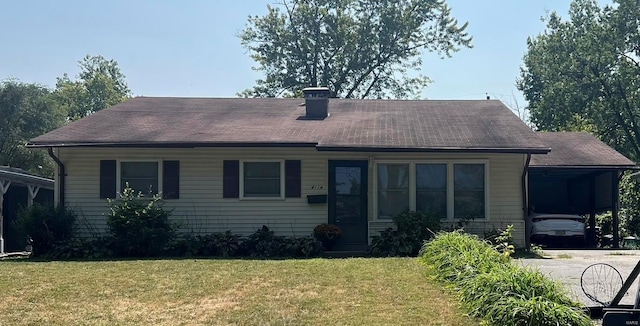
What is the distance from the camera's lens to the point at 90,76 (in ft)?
198

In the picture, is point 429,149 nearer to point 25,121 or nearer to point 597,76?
point 597,76

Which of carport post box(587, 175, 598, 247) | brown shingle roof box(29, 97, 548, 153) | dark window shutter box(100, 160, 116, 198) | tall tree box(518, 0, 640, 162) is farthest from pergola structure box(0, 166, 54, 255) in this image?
tall tree box(518, 0, 640, 162)

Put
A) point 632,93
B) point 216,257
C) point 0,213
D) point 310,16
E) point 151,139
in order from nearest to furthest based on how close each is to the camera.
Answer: point 216,257, point 151,139, point 0,213, point 632,93, point 310,16

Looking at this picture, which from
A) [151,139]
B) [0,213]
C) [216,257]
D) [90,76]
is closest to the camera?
[216,257]

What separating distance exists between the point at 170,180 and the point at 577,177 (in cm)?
1153

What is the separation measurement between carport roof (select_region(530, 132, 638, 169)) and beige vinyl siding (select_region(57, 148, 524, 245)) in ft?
6.50

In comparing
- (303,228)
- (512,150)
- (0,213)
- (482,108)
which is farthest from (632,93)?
(0,213)

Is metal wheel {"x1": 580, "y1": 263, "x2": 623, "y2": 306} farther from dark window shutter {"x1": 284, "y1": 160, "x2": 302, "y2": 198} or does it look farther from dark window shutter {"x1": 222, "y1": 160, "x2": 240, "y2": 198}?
dark window shutter {"x1": 222, "y1": 160, "x2": 240, "y2": 198}

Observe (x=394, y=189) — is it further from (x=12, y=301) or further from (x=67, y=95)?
(x=67, y=95)

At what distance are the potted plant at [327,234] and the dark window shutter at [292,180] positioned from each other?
983mm

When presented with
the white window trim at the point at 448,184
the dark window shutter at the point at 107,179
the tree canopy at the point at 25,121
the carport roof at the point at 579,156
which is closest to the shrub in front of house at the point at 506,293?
the white window trim at the point at 448,184

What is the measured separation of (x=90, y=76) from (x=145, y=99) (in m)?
44.2

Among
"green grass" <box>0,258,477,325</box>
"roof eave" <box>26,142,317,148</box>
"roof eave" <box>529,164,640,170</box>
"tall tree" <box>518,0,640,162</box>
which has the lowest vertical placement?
"green grass" <box>0,258,477,325</box>

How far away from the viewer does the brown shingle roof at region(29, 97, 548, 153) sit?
1456 centimetres
